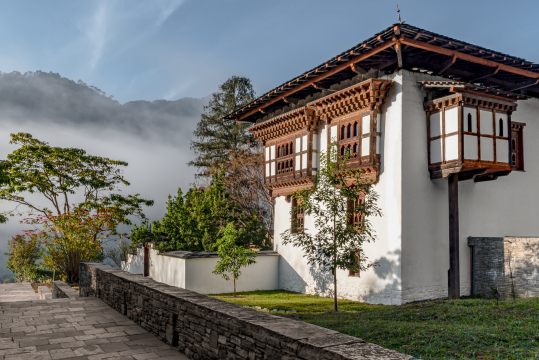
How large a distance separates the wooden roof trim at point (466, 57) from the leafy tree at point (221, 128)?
22360 mm

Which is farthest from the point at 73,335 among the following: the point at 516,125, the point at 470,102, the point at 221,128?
the point at 221,128

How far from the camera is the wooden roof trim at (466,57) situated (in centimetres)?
1249

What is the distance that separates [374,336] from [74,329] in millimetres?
5161

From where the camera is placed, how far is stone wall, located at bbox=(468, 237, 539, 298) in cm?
1266

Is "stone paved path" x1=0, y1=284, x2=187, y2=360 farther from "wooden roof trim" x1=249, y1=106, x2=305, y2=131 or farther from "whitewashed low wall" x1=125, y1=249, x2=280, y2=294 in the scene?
"wooden roof trim" x1=249, y1=106, x2=305, y2=131

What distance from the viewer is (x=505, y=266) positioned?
1327 centimetres

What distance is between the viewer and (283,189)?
18641 mm

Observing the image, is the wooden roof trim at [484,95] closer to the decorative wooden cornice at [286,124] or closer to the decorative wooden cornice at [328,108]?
the decorative wooden cornice at [328,108]

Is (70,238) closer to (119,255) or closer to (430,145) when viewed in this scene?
(119,255)

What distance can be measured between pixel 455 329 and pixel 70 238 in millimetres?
17761

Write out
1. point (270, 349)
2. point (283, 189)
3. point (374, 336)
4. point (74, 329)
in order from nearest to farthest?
point (270, 349)
point (374, 336)
point (74, 329)
point (283, 189)

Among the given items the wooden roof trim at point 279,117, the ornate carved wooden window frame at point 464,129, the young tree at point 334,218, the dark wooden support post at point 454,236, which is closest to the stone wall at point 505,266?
the dark wooden support post at point 454,236

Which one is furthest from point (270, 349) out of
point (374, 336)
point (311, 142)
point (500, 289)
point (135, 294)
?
point (311, 142)

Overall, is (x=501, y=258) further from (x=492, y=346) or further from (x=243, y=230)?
(x=243, y=230)
